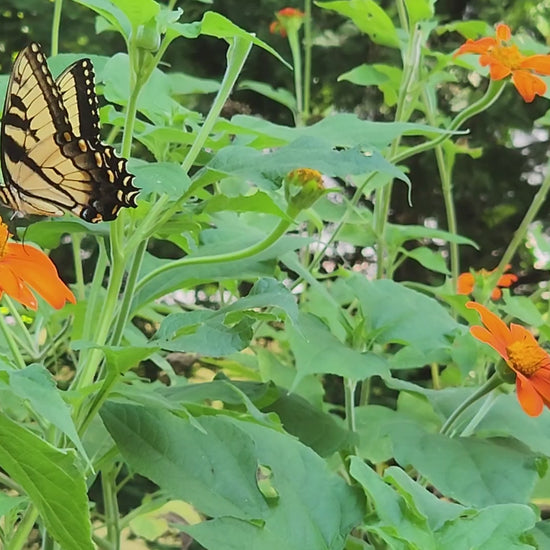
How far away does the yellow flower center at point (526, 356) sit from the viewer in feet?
1.55

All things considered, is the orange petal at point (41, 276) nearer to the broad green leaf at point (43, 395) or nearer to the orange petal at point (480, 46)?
the broad green leaf at point (43, 395)

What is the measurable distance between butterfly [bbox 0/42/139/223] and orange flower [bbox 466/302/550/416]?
22 cm

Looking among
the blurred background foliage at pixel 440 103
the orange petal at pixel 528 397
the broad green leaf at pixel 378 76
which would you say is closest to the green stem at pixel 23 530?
the orange petal at pixel 528 397

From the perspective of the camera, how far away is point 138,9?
36 cm

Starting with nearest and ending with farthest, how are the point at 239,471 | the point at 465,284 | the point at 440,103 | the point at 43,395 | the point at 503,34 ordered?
the point at 43,395 < the point at 239,471 < the point at 503,34 < the point at 465,284 < the point at 440,103

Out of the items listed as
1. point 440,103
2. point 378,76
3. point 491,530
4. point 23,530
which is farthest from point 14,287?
point 440,103

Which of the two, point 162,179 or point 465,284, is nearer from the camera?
point 162,179

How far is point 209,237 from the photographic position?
50 cm

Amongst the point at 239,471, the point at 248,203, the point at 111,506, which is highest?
the point at 248,203

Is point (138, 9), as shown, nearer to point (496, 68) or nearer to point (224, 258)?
point (224, 258)

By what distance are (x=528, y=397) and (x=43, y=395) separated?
28 centimetres

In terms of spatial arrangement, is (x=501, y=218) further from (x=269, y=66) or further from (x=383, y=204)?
(x=383, y=204)

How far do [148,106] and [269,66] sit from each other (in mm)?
1043

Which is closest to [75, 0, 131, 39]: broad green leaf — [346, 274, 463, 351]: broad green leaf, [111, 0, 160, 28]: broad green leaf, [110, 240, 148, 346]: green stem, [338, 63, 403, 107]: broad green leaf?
[111, 0, 160, 28]: broad green leaf
